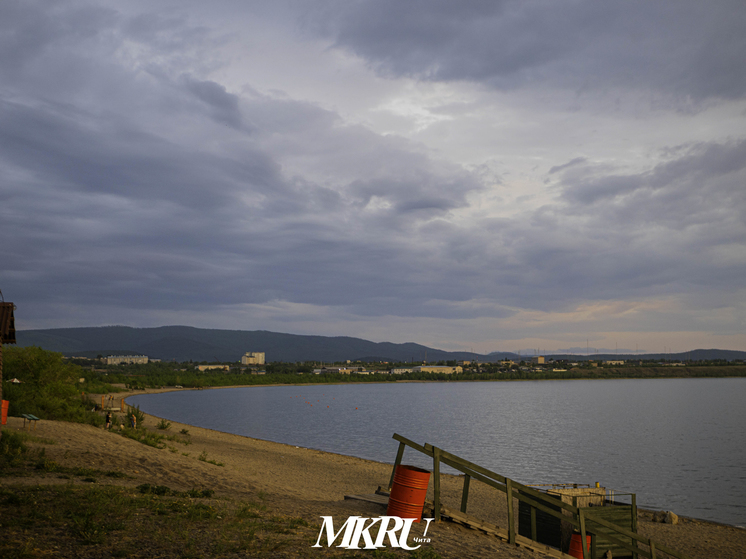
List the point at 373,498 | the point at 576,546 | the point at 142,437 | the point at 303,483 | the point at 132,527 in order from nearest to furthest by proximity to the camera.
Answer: the point at 132,527 < the point at 373,498 < the point at 576,546 < the point at 303,483 < the point at 142,437

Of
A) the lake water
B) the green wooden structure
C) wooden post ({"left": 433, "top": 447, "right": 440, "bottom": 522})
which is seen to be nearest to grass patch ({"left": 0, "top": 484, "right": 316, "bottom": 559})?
wooden post ({"left": 433, "top": 447, "right": 440, "bottom": 522})

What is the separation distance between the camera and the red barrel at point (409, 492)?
33.6 ft

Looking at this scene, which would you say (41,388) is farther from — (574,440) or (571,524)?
(574,440)

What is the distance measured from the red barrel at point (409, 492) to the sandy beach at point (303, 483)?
1.35 ft

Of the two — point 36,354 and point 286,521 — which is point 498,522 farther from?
point 36,354

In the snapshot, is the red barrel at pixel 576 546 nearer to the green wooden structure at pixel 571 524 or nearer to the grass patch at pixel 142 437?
the green wooden structure at pixel 571 524

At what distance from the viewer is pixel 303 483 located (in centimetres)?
2530

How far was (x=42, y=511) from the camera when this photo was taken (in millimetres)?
8867

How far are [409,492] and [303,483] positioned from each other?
16466 millimetres

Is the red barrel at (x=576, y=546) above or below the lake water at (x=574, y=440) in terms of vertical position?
above

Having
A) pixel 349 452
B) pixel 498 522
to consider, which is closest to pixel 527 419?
pixel 349 452

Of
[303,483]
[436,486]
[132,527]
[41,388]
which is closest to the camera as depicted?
[132,527]

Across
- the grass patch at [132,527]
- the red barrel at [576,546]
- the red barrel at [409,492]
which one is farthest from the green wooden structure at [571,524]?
the grass patch at [132,527]

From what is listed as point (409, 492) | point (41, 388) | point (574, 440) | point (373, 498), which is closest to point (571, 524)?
point (373, 498)
